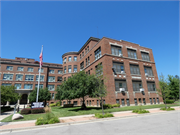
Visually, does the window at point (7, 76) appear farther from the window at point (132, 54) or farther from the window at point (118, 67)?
the window at point (132, 54)

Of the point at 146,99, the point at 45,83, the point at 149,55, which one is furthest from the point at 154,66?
the point at 45,83

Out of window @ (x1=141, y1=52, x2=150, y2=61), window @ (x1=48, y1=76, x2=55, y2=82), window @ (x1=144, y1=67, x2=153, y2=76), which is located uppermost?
window @ (x1=141, y1=52, x2=150, y2=61)

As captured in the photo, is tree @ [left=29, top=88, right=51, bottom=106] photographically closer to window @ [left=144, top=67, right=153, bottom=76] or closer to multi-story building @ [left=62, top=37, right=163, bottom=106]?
multi-story building @ [left=62, top=37, right=163, bottom=106]

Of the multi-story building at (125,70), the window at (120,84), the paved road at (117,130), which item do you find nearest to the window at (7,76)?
the multi-story building at (125,70)

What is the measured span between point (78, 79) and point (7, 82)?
3486 centimetres

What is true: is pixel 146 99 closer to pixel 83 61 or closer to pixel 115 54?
pixel 115 54

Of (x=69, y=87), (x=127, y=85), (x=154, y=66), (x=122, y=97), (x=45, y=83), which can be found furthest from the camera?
(x=45, y=83)

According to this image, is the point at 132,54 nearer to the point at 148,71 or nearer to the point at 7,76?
the point at 148,71

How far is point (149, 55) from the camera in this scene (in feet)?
104

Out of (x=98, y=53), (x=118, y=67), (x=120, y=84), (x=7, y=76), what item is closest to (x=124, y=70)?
(x=118, y=67)

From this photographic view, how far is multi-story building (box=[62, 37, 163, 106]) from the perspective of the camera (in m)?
22.8

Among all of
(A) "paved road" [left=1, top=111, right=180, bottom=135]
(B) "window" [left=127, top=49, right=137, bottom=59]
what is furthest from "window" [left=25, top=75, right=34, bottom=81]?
(A) "paved road" [left=1, top=111, right=180, bottom=135]

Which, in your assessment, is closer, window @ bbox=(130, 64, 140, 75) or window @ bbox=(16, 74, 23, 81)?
window @ bbox=(130, 64, 140, 75)

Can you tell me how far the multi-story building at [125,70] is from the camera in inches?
897
